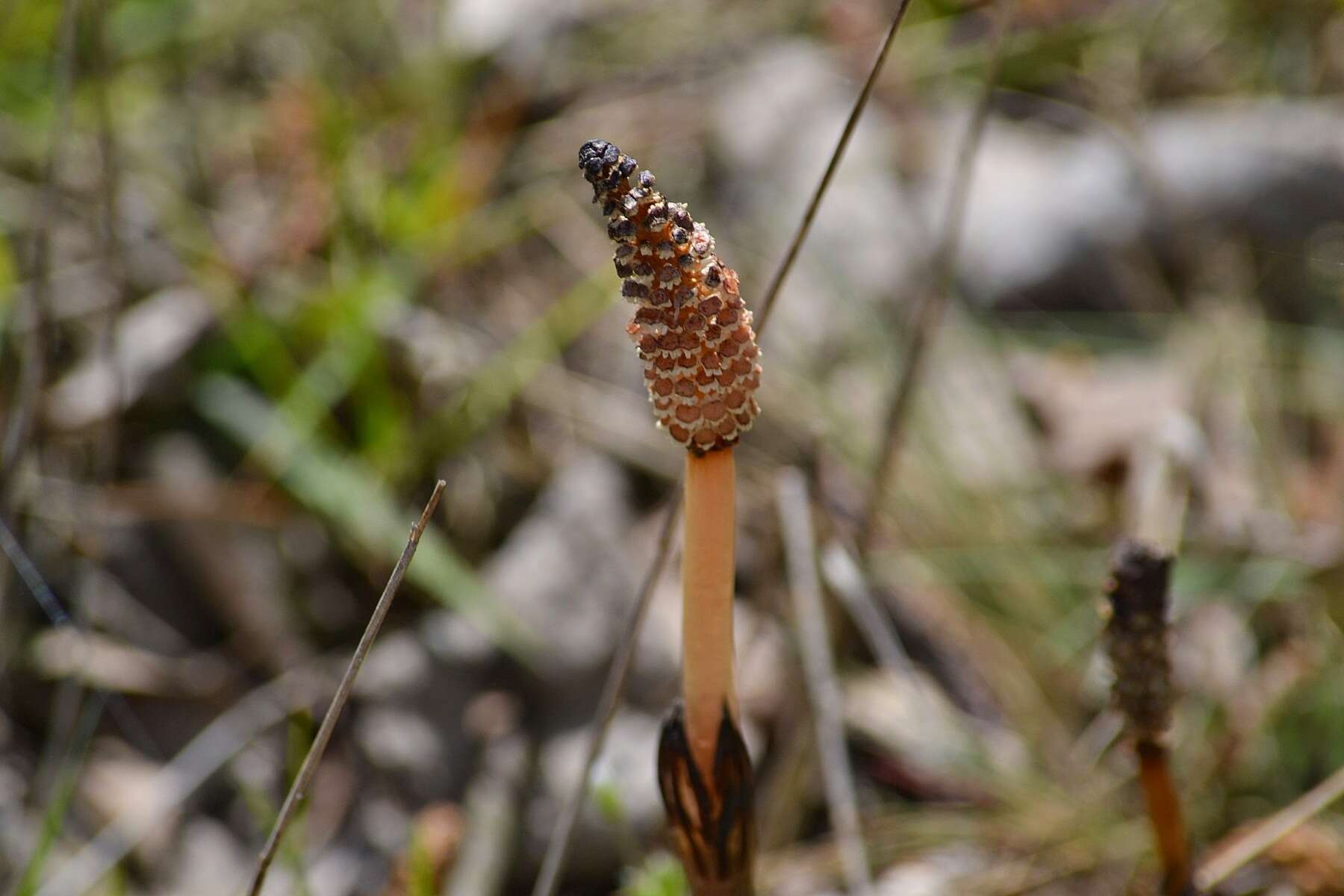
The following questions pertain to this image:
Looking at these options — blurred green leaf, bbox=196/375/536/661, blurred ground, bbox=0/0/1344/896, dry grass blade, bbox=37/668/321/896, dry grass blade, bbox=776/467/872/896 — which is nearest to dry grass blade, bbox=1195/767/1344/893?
blurred ground, bbox=0/0/1344/896

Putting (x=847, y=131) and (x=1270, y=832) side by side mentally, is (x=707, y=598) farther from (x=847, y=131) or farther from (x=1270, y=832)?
(x=1270, y=832)

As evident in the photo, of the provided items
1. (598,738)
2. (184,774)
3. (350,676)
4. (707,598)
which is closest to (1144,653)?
(707,598)

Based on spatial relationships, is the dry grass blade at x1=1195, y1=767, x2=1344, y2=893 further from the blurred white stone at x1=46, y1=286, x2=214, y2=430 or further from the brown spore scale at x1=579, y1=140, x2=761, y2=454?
the blurred white stone at x1=46, y1=286, x2=214, y2=430

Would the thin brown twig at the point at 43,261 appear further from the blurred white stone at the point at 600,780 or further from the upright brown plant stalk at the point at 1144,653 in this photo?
the upright brown plant stalk at the point at 1144,653

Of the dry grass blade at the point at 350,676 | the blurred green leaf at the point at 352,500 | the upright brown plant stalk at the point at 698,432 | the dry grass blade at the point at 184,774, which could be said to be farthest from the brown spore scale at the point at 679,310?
the dry grass blade at the point at 184,774

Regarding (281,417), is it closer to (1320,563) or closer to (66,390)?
(66,390)

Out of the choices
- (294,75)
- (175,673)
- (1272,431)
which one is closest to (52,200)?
(175,673)
